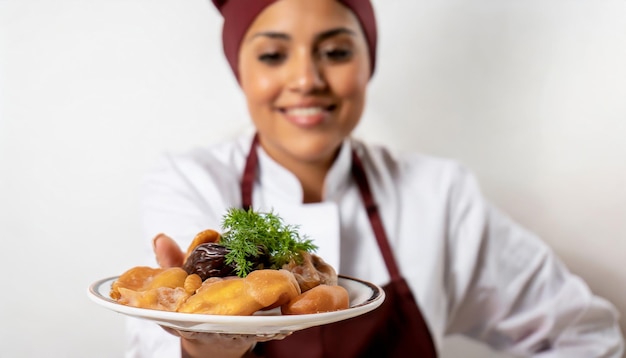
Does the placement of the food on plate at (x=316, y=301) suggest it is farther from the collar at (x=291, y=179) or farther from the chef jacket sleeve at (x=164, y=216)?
the collar at (x=291, y=179)

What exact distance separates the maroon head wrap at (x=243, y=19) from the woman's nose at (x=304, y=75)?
11 cm

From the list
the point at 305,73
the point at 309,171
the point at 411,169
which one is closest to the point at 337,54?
the point at 305,73

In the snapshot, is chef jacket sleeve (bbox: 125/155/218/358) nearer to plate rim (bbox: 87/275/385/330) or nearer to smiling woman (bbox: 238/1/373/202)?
smiling woman (bbox: 238/1/373/202)

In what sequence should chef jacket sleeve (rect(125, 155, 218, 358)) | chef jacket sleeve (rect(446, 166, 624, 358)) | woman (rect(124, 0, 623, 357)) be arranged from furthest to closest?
chef jacket sleeve (rect(446, 166, 624, 358))
woman (rect(124, 0, 623, 357))
chef jacket sleeve (rect(125, 155, 218, 358))

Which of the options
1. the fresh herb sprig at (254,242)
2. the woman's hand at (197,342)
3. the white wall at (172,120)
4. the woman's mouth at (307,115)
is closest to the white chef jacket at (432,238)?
the woman's mouth at (307,115)

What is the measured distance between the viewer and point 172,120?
1.51 meters

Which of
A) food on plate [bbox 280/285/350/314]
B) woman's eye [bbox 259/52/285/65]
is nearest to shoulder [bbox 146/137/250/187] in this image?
woman's eye [bbox 259/52/285/65]

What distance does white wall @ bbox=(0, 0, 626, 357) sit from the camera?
4.71 feet

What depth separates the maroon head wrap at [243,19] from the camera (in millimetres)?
1100

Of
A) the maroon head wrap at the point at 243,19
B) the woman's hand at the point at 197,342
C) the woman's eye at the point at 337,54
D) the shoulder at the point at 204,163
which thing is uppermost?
the maroon head wrap at the point at 243,19

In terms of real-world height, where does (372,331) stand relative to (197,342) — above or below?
below

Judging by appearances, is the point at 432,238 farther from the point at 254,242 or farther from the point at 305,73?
the point at 254,242

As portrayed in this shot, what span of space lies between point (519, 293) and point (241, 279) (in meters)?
0.86

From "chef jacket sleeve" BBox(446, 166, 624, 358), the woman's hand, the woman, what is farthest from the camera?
"chef jacket sleeve" BBox(446, 166, 624, 358)
